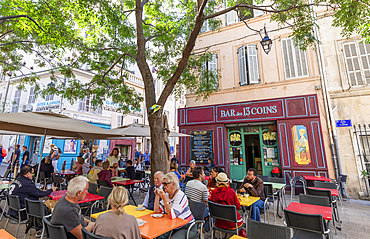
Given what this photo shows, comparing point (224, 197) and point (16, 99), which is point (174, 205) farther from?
point (16, 99)

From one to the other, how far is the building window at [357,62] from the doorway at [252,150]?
15.9 feet

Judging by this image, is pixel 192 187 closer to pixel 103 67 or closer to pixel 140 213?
pixel 140 213

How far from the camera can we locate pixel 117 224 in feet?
6.82

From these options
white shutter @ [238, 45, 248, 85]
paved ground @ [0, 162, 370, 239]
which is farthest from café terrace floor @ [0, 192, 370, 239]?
white shutter @ [238, 45, 248, 85]

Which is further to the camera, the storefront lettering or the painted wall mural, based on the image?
the storefront lettering

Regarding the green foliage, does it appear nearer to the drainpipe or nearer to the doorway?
the drainpipe

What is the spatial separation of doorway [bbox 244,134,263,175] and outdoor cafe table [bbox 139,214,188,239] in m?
7.83

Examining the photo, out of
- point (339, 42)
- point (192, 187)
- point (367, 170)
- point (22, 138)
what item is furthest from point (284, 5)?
point (22, 138)

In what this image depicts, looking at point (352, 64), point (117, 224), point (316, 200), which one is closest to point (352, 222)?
point (316, 200)

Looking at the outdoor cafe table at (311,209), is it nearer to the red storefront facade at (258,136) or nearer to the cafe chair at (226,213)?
the cafe chair at (226,213)

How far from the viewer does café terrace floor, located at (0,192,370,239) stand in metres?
4.27

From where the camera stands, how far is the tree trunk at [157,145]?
4.82m

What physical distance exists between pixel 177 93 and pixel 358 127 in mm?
7878

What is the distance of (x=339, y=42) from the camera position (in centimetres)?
888
